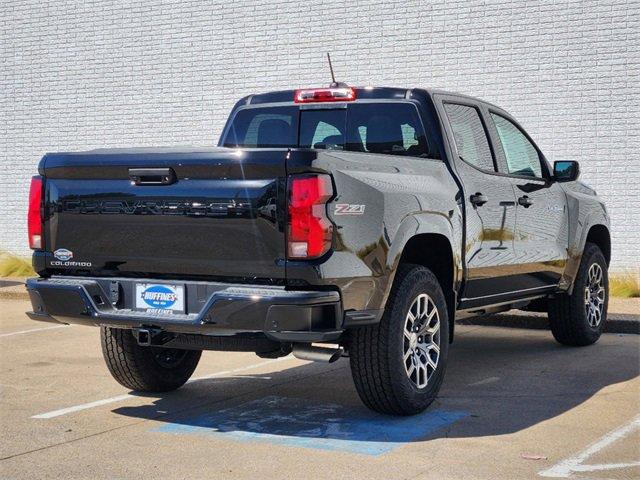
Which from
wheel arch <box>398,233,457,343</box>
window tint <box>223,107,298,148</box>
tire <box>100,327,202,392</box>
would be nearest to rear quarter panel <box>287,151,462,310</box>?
wheel arch <box>398,233,457,343</box>

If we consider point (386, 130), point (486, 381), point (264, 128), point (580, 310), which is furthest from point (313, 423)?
point (580, 310)

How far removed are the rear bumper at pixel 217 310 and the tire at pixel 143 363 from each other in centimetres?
78

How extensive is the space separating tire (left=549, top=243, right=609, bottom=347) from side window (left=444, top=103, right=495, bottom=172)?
6.32 feet

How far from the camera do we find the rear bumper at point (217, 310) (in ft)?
18.3

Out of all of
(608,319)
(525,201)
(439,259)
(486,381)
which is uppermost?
(525,201)

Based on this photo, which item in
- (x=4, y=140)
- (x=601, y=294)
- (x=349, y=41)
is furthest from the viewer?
(x=4, y=140)

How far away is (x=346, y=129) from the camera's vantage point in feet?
24.5

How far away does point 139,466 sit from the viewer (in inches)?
210

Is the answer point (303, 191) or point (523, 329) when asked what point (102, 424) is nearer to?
point (303, 191)

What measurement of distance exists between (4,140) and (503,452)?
1419 centimetres

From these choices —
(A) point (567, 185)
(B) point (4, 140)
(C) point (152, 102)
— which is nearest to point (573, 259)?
(A) point (567, 185)

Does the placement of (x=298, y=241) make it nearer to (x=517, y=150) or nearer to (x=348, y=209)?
(x=348, y=209)

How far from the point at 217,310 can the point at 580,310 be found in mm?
4521

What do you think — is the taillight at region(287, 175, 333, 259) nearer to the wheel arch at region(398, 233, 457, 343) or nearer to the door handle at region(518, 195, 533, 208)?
the wheel arch at region(398, 233, 457, 343)
